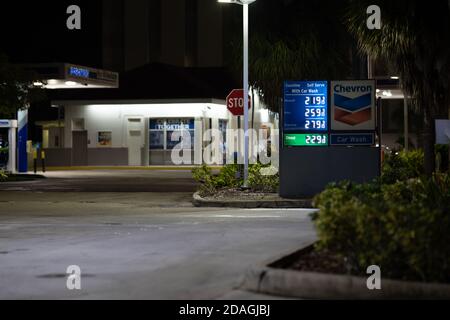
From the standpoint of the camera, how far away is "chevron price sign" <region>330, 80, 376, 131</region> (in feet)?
77.6

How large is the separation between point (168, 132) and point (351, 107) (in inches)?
1239

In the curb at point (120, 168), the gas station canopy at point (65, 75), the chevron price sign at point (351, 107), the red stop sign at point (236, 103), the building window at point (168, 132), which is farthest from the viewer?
the building window at point (168, 132)

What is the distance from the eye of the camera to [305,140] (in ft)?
78.5

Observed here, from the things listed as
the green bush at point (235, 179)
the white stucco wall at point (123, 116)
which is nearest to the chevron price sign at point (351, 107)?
Result: the green bush at point (235, 179)

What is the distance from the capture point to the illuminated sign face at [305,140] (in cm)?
2384

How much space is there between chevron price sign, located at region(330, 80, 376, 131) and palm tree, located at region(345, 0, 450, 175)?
1369 mm

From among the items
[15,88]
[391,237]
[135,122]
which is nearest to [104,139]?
[135,122]

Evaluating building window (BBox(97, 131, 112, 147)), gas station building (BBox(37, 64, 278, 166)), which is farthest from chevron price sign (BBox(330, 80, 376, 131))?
building window (BBox(97, 131, 112, 147))

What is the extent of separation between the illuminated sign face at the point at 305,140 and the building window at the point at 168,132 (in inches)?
1198

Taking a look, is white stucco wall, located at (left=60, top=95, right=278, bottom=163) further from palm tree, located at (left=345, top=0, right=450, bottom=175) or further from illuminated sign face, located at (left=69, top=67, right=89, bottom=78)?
palm tree, located at (left=345, top=0, right=450, bottom=175)

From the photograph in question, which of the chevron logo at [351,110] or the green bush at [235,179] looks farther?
the green bush at [235,179]

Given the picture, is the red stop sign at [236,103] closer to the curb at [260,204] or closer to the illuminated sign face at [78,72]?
the curb at [260,204]

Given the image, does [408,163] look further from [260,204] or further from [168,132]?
[168,132]

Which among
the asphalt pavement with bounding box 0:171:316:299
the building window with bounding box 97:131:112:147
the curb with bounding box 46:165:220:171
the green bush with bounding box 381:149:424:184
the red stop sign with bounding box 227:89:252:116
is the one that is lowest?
the asphalt pavement with bounding box 0:171:316:299
